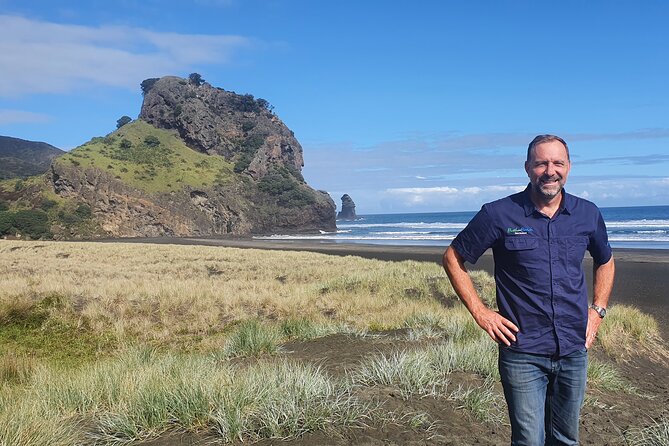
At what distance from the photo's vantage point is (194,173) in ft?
329

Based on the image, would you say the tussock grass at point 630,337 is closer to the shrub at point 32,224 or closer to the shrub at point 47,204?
the shrub at point 32,224

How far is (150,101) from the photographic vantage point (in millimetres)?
127938

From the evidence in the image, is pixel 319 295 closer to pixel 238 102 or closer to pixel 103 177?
pixel 103 177

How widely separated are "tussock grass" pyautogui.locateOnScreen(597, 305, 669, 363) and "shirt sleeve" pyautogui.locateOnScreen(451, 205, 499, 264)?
814 centimetres

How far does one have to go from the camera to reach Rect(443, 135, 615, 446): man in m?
3.25

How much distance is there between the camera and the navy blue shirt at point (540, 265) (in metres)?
3.25

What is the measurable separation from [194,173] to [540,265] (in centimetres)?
10106

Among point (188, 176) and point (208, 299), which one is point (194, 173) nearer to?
point (188, 176)

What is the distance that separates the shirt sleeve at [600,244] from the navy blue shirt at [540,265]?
19 millimetres

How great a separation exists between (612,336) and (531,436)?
28.6 feet

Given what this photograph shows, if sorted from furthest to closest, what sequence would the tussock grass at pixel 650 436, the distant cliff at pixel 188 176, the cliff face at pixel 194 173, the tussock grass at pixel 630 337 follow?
1. the cliff face at pixel 194 173
2. the distant cliff at pixel 188 176
3. the tussock grass at pixel 630 337
4. the tussock grass at pixel 650 436

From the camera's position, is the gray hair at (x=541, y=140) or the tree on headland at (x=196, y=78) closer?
the gray hair at (x=541, y=140)

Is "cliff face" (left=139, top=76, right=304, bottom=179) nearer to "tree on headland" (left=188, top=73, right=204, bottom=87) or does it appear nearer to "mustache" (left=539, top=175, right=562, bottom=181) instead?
"tree on headland" (left=188, top=73, right=204, bottom=87)

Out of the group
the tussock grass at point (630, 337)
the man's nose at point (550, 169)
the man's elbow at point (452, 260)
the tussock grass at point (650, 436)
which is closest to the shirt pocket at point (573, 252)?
the man's nose at point (550, 169)
